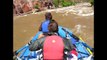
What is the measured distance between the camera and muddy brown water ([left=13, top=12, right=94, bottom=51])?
4488 millimetres

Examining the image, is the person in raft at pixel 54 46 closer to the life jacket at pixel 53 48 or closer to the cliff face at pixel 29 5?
the life jacket at pixel 53 48

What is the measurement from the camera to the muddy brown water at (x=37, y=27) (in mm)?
4488

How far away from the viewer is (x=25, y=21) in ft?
15.0

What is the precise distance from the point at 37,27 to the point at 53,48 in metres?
0.51

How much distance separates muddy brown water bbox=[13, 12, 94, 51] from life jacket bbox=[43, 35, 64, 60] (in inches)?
11.7

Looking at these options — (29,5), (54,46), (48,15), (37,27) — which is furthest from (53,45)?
(29,5)

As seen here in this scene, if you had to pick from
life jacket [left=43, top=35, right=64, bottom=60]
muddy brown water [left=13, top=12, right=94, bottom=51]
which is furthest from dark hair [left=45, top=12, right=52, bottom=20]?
life jacket [left=43, top=35, right=64, bottom=60]

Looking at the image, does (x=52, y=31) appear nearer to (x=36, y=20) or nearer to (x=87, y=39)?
(x=36, y=20)

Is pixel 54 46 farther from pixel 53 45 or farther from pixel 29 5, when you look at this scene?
pixel 29 5

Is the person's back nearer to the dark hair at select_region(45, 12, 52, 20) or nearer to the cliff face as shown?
the dark hair at select_region(45, 12, 52, 20)

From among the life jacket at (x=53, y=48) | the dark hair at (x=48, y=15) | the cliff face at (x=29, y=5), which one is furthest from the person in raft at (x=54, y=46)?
the cliff face at (x=29, y=5)

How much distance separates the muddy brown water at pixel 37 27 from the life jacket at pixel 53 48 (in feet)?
0.98
